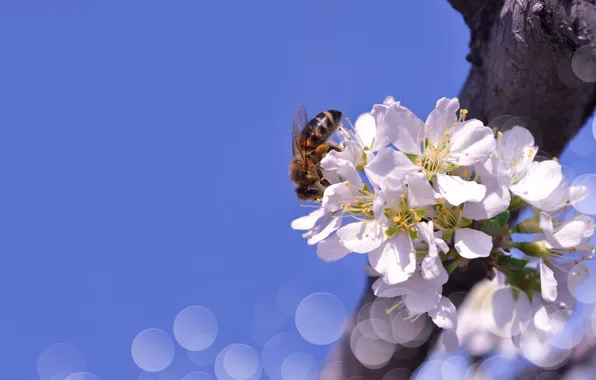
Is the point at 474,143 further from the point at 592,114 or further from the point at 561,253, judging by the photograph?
the point at 592,114

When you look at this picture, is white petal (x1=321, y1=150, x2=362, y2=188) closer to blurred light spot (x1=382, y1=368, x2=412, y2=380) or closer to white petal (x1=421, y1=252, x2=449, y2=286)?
white petal (x1=421, y1=252, x2=449, y2=286)

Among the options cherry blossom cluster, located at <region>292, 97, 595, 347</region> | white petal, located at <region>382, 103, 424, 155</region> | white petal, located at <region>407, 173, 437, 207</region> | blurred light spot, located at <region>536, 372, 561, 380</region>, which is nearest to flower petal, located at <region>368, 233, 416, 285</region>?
cherry blossom cluster, located at <region>292, 97, 595, 347</region>

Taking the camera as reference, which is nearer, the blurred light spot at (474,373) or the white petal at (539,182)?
the white petal at (539,182)

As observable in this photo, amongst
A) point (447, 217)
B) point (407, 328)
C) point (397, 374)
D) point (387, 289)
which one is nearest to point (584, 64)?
point (447, 217)

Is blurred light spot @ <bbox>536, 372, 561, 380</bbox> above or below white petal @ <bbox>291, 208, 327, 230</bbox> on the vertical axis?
below

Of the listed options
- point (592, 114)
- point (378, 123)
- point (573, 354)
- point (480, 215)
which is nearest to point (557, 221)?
point (480, 215)

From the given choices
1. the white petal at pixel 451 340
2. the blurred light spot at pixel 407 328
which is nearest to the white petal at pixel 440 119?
the white petal at pixel 451 340

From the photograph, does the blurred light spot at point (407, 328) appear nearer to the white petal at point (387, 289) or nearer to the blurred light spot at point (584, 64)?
the white petal at point (387, 289)

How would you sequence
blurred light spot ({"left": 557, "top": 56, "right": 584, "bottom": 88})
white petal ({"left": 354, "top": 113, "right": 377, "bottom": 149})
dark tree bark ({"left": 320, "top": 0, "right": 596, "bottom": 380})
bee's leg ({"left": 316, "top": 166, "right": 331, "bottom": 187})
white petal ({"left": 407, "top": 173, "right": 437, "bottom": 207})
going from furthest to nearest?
bee's leg ({"left": 316, "top": 166, "right": 331, "bottom": 187}) → white petal ({"left": 354, "top": 113, "right": 377, "bottom": 149}) → blurred light spot ({"left": 557, "top": 56, "right": 584, "bottom": 88}) → dark tree bark ({"left": 320, "top": 0, "right": 596, "bottom": 380}) → white petal ({"left": 407, "top": 173, "right": 437, "bottom": 207})

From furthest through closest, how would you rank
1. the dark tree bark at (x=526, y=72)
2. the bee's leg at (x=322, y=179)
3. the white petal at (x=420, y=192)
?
the bee's leg at (x=322, y=179), the dark tree bark at (x=526, y=72), the white petal at (x=420, y=192)
